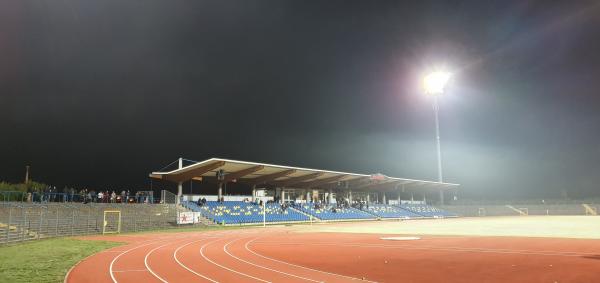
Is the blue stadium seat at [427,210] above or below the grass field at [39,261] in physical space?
below

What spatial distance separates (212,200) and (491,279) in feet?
139

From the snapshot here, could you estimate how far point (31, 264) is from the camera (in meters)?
13.9

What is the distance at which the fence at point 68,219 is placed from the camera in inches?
923

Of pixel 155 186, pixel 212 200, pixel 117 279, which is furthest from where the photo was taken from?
pixel 155 186

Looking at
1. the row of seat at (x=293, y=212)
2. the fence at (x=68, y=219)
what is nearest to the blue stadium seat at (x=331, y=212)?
the row of seat at (x=293, y=212)

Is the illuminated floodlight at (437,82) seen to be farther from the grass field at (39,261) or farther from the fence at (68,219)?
the grass field at (39,261)

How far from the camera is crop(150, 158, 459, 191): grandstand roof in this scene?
4219cm

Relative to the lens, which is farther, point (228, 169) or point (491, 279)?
point (228, 169)

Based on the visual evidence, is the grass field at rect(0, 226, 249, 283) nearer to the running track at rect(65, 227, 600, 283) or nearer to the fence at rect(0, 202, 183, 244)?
the running track at rect(65, 227, 600, 283)

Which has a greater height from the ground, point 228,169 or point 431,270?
point 228,169

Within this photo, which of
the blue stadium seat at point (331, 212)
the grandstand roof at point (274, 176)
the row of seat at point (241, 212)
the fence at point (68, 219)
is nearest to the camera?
the fence at point (68, 219)

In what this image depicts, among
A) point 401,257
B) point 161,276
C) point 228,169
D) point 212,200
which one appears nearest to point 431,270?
point 401,257

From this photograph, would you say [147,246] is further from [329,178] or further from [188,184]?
[188,184]

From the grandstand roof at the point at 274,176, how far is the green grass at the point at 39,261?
2095cm
